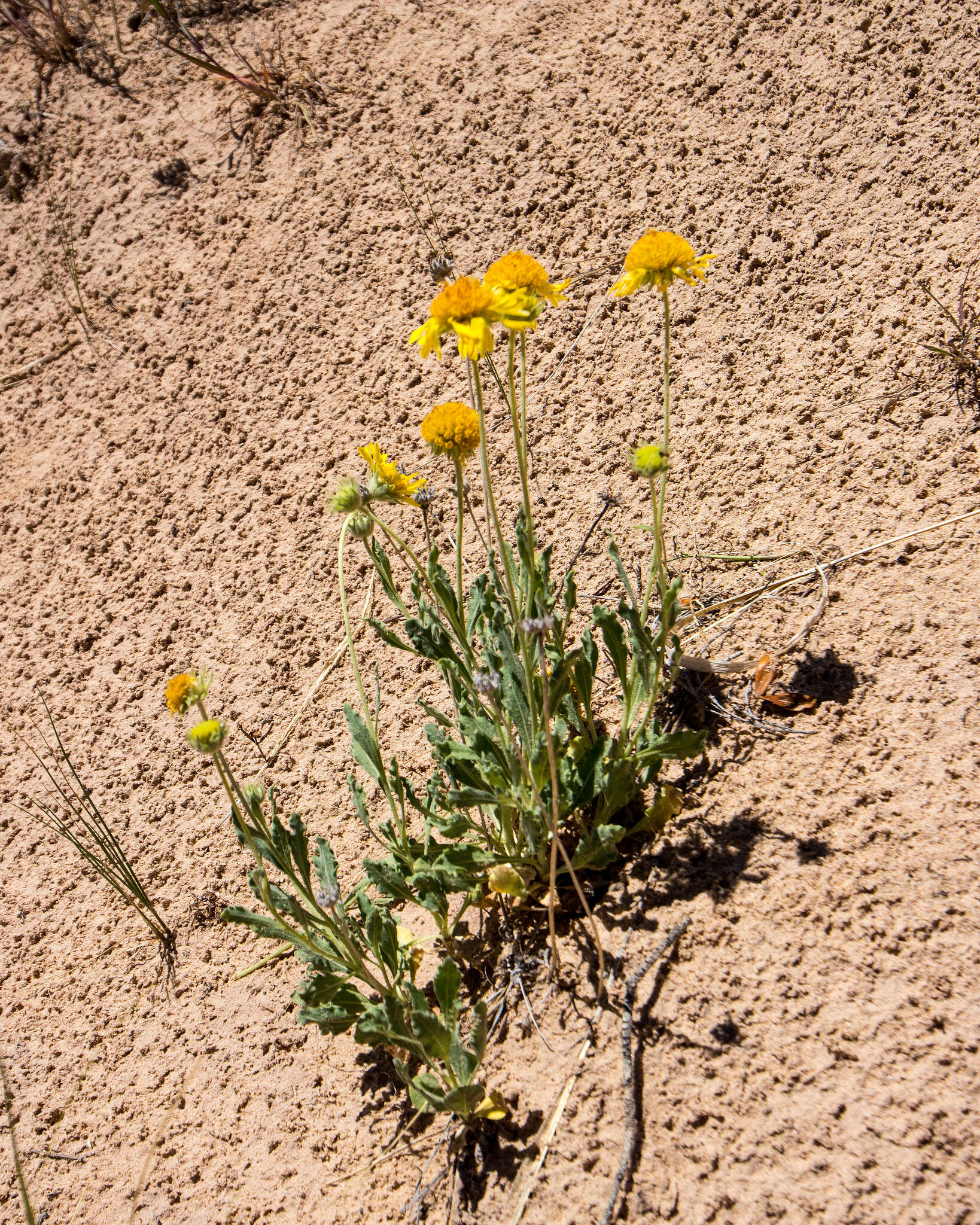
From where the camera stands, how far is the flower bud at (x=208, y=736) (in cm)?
159

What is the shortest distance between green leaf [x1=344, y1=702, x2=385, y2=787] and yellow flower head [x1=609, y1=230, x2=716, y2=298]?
1043 millimetres

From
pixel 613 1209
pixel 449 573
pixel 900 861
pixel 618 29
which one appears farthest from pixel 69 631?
pixel 618 29

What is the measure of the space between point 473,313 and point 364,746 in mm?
949

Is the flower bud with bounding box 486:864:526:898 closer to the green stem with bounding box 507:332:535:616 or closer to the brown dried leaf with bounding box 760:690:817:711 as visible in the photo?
the green stem with bounding box 507:332:535:616

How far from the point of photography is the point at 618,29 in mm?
3086

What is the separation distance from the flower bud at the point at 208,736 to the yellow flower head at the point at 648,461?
0.86 metres

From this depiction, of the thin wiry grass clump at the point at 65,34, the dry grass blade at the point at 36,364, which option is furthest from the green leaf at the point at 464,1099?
the thin wiry grass clump at the point at 65,34

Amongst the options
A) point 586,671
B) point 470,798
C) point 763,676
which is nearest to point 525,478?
point 586,671

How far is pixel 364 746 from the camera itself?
6.56 ft

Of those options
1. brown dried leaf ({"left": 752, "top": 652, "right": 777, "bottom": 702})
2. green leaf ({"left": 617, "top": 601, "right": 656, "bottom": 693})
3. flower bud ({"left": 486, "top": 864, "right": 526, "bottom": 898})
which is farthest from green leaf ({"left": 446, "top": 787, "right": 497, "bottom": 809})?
brown dried leaf ({"left": 752, "top": 652, "right": 777, "bottom": 702})

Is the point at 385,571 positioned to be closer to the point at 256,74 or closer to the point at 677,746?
the point at 677,746

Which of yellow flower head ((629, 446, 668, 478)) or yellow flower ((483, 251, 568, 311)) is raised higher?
yellow flower ((483, 251, 568, 311))

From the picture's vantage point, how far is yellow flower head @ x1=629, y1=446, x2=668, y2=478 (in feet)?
5.18

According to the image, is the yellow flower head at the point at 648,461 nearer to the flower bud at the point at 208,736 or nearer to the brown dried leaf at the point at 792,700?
the brown dried leaf at the point at 792,700
